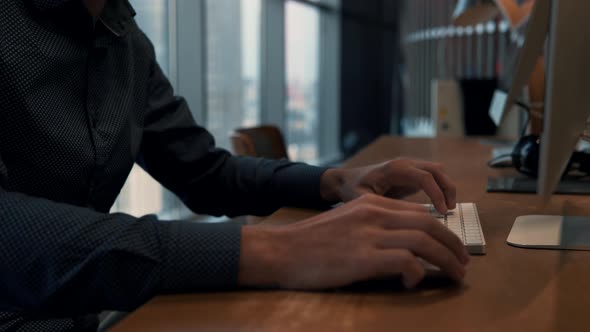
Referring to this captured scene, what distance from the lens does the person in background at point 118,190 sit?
2.14 feet

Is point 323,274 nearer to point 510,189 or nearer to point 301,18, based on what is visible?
point 510,189

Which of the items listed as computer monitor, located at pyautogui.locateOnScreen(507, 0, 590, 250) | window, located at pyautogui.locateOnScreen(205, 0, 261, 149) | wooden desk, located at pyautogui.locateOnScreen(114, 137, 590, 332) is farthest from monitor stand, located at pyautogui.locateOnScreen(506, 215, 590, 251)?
window, located at pyautogui.locateOnScreen(205, 0, 261, 149)

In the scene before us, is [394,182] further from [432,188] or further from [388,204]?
[388,204]

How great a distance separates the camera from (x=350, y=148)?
22.1ft

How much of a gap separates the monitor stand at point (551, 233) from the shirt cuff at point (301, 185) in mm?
351

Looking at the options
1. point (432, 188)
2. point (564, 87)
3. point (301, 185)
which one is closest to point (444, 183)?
point (432, 188)

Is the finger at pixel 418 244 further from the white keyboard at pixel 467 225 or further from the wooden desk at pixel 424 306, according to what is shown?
the white keyboard at pixel 467 225

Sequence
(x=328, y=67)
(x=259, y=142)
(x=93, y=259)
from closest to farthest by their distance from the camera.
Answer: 1. (x=93, y=259)
2. (x=259, y=142)
3. (x=328, y=67)

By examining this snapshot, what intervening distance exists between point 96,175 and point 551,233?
716 millimetres

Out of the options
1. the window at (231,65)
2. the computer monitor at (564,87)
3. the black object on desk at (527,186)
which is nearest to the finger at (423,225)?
the computer monitor at (564,87)

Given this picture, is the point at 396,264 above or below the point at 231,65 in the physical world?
below

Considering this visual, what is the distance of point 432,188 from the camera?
995 millimetres

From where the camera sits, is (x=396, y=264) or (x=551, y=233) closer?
(x=396, y=264)

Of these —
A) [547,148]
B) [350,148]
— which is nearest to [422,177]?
[547,148]
